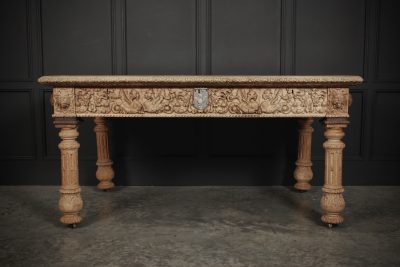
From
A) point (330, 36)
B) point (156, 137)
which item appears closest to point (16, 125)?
point (156, 137)

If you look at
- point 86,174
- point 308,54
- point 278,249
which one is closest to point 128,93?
point 278,249

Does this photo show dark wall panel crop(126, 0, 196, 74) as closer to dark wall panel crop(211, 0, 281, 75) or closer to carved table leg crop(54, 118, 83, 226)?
dark wall panel crop(211, 0, 281, 75)

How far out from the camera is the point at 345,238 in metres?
2.43

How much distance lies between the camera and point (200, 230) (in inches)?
101

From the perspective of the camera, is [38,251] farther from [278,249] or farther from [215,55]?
[215,55]

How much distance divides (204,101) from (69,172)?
0.95 metres

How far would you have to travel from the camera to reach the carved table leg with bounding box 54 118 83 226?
2559 millimetres

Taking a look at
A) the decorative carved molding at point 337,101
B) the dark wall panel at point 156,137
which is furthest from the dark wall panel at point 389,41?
the dark wall panel at point 156,137

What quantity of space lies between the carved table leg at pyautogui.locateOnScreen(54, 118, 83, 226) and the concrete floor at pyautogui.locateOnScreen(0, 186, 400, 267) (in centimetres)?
13

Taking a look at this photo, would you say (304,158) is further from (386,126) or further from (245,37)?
(245,37)

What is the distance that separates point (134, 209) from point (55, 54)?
64.3 inches

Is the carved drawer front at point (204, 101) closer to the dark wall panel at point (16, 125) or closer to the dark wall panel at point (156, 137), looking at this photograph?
the dark wall panel at point (156, 137)

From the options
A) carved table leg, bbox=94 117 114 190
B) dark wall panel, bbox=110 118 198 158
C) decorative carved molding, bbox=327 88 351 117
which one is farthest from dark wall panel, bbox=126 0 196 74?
decorative carved molding, bbox=327 88 351 117

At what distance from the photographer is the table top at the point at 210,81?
2449mm
